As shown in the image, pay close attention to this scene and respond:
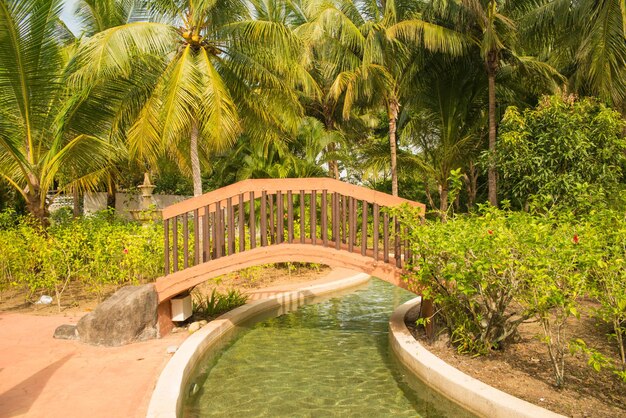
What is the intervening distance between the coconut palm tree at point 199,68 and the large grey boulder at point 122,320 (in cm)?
405

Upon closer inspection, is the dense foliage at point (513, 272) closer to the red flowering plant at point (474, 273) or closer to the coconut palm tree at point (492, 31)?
the red flowering plant at point (474, 273)

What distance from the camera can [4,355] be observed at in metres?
5.94

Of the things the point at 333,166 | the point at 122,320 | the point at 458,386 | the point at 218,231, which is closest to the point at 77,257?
the point at 122,320

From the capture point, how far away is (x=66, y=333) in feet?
21.8

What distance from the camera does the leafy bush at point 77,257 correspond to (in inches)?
331

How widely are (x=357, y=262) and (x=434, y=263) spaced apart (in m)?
1.26

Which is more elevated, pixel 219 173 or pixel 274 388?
pixel 219 173

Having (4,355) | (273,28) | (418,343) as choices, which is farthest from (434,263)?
(273,28)

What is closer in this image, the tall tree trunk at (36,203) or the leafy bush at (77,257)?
the leafy bush at (77,257)

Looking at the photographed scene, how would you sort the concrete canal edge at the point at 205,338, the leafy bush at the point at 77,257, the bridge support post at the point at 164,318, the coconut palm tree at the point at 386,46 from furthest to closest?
the coconut palm tree at the point at 386,46
the leafy bush at the point at 77,257
the bridge support post at the point at 164,318
the concrete canal edge at the point at 205,338

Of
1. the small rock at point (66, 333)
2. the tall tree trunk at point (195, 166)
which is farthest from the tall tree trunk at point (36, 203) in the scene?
the small rock at point (66, 333)

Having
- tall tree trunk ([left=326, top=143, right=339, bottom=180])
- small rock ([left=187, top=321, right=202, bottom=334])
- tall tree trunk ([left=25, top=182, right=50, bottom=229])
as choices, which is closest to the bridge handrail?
small rock ([left=187, top=321, right=202, bottom=334])

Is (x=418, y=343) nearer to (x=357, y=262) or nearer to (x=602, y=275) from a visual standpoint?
(x=357, y=262)

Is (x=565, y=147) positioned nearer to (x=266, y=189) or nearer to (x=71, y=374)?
(x=266, y=189)
